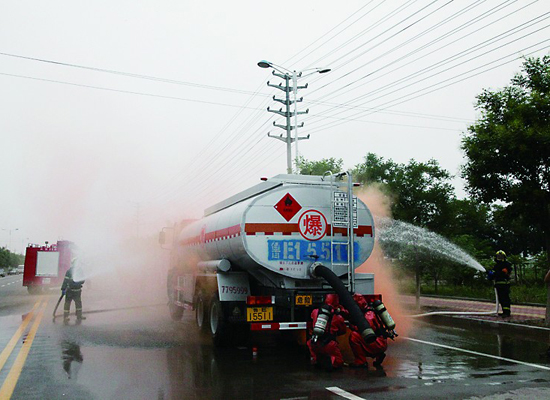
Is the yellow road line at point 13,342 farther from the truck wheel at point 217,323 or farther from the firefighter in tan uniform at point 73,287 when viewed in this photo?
the truck wheel at point 217,323

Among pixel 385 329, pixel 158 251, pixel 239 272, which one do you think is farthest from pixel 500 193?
pixel 158 251

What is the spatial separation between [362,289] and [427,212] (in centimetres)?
788

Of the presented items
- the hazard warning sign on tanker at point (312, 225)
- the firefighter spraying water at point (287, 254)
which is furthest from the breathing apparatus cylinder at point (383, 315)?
the hazard warning sign on tanker at point (312, 225)

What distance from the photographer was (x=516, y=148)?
11.4 meters

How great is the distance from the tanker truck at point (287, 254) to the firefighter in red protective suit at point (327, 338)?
481 millimetres

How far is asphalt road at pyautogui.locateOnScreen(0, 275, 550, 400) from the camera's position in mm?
6523

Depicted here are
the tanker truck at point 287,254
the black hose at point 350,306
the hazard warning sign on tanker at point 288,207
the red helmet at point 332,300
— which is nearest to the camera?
the black hose at point 350,306

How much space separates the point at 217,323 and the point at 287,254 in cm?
210

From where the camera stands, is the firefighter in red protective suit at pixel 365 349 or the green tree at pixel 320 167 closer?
the firefighter in red protective suit at pixel 365 349

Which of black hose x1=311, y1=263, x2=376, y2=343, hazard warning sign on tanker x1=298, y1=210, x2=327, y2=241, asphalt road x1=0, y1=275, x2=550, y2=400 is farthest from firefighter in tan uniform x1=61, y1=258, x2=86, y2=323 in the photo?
black hose x1=311, y1=263, x2=376, y2=343

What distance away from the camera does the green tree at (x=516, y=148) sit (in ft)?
37.2

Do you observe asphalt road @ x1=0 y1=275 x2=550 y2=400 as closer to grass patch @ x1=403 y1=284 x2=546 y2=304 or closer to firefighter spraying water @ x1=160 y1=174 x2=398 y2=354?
firefighter spraying water @ x1=160 y1=174 x2=398 y2=354

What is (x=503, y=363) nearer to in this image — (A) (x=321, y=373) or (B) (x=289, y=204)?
(A) (x=321, y=373)

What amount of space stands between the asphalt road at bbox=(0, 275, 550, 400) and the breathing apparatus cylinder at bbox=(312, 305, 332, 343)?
1.76 ft
